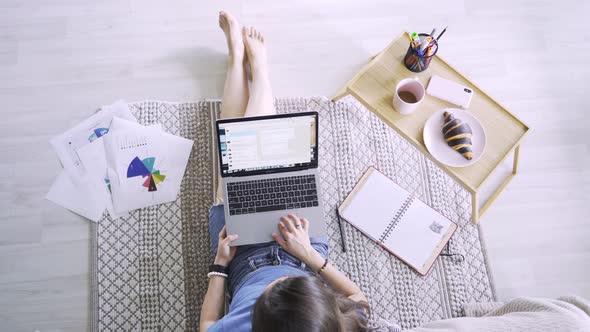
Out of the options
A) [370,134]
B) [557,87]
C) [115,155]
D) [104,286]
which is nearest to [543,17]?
[557,87]

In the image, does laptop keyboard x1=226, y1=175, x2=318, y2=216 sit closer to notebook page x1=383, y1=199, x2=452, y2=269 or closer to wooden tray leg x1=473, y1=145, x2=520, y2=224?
notebook page x1=383, y1=199, x2=452, y2=269

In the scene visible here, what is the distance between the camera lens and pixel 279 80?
5.57 feet

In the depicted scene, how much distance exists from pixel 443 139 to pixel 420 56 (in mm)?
279

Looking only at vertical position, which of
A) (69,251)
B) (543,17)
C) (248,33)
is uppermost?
(543,17)

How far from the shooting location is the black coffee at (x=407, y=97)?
4.47 feet

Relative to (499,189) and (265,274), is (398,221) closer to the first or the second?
(499,189)

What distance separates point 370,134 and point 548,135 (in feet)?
2.42

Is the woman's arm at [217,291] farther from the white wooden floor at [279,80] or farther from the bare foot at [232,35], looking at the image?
the bare foot at [232,35]

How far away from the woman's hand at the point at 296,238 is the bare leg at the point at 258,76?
0.43 m

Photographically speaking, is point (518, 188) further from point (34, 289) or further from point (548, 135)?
point (34, 289)

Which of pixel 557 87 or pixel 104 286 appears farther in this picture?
pixel 557 87

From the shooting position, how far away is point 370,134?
5.39 ft

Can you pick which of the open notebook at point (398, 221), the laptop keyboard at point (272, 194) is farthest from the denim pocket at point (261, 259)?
the open notebook at point (398, 221)

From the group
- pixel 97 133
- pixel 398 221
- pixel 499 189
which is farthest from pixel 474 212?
pixel 97 133
